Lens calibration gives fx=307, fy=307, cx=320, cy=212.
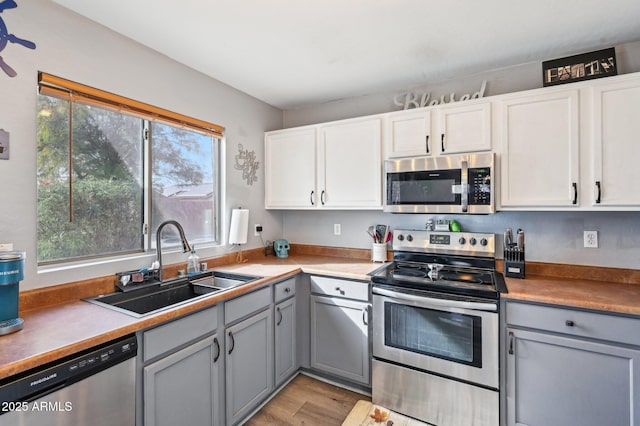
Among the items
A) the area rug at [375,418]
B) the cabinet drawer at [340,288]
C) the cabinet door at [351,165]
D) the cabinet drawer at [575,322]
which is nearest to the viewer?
the cabinet drawer at [575,322]

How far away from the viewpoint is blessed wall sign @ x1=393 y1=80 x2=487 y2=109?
234cm

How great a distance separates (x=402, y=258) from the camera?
2.57 metres

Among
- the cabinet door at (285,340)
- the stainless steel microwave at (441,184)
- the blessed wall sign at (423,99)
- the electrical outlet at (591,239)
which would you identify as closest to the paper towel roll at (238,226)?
the cabinet door at (285,340)

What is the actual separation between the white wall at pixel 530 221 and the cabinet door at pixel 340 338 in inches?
29.3

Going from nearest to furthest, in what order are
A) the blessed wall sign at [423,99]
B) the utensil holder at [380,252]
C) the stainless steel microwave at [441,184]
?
the stainless steel microwave at [441,184] → the blessed wall sign at [423,99] → the utensil holder at [380,252]

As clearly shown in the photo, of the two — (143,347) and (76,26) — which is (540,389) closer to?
(143,347)

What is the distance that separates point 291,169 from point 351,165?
0.61 m

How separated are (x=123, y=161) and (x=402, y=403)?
95.8 inches

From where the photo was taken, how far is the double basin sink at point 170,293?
5.68ft

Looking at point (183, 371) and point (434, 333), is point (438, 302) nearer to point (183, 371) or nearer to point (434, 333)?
point (434, 333)

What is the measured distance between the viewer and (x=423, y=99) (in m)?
2.53

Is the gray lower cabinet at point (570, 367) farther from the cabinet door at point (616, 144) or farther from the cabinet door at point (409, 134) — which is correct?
the cabinet door at point (409, 134)

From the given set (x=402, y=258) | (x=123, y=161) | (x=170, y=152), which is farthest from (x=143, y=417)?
(x=402, y=258)

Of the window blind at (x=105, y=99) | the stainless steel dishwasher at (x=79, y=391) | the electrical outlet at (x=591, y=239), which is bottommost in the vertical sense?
the stainless steel dishwasher at (x=79, y=391)
